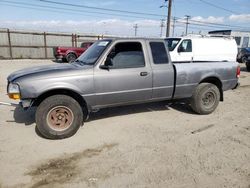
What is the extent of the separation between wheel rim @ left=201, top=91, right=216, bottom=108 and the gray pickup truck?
0.13 ft

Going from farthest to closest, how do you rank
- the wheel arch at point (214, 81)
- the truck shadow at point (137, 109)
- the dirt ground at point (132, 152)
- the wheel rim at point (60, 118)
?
1. the wheel arch at point (214, 81)
2. the truck shadow at point (137, 109)
3. the wheel rim at point (60, 118)
4. the dirt ground at point (132, 152)

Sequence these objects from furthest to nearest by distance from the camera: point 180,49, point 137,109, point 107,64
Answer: point 180,49 < point 137,109 < point 107,64

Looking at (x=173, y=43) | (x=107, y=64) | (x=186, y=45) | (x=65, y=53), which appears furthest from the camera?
(x=65, y=53)

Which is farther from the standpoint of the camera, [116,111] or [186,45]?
[186,45]

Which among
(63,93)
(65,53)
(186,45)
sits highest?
(186,45)

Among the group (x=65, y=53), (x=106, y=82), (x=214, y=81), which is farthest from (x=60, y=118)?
(x=65, y=53)

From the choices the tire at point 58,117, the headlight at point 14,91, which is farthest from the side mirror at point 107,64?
the headlight at point 14,91

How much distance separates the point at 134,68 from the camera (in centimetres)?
510

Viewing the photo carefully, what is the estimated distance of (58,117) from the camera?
15.1 feet

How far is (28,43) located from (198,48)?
16.9 meters

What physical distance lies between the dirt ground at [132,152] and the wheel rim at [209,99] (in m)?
0.36

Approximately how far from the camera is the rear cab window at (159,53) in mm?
5363

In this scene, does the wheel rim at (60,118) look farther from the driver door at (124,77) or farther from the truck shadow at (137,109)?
the truck shadow at (137,109)

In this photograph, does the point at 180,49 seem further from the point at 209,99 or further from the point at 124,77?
the point at 124,77
